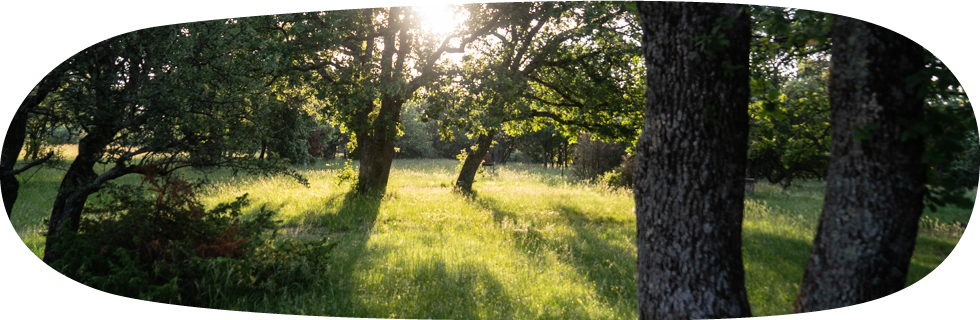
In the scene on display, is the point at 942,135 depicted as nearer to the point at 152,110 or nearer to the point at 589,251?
the point at 589,251

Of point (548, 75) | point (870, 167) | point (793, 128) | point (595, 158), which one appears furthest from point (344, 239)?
point (595, 158)

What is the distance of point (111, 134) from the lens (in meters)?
4.58

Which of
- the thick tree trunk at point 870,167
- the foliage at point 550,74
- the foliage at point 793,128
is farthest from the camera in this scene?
the foliage at point 550,74

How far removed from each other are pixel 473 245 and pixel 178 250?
2.75 m

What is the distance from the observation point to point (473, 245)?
509cm

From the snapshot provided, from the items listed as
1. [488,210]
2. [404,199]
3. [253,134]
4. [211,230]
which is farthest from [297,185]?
[488,210]

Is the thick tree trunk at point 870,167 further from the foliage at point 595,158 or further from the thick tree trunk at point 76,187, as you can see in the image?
the foliage at point 595,158

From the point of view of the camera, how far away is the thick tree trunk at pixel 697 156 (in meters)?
2.92

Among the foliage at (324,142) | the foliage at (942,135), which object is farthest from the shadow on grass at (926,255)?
the foliage at (324,142)

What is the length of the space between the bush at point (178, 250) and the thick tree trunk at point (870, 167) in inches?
158

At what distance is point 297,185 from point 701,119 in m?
4.12

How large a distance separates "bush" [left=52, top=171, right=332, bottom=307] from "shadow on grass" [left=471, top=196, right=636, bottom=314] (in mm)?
2493

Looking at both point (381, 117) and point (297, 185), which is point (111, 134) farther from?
point (381, 117)

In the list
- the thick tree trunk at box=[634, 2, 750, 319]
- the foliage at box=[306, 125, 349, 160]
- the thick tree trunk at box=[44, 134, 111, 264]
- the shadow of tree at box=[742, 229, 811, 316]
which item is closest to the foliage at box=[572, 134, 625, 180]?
the foliage at box=[306, 125, 349, 160]
